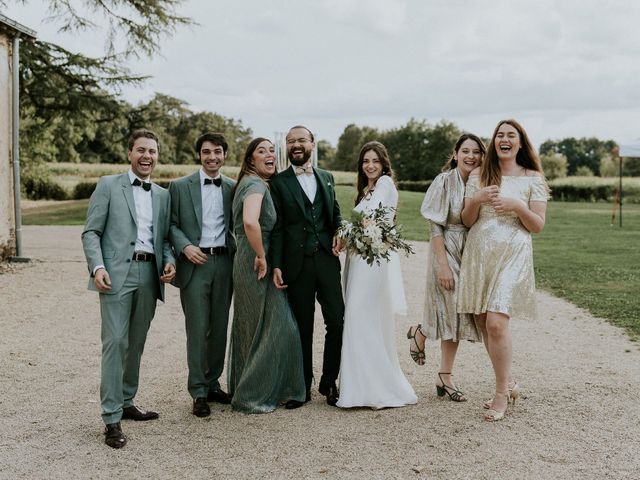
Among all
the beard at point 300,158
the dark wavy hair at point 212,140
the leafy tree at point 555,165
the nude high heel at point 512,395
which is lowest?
the nude high heel at point 512,395

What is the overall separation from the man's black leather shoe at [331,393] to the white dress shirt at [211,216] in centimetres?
151

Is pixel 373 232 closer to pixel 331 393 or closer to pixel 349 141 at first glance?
pixel 331 393

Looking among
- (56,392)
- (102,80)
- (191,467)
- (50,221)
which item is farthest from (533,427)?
(50,221)

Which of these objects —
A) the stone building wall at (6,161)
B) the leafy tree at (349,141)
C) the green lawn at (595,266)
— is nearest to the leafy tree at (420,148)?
the leafy tree at (349,141)

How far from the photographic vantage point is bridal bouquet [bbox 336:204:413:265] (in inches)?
221

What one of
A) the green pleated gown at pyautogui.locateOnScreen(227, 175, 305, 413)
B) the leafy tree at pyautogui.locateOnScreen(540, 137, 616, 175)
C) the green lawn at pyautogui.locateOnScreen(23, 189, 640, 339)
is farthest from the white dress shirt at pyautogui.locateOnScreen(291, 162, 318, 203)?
the leafy tree at pyautogui.locateOnScreen(540, 137, 616, 175)

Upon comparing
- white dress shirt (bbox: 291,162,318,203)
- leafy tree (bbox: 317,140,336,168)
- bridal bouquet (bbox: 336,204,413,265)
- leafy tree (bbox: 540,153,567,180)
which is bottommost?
bridal bouquet (bbox: 336,204,413,265)

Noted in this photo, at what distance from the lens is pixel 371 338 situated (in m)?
5.82

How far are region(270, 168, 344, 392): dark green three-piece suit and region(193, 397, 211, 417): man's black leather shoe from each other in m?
0.89

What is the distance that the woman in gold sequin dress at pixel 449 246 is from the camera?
228 inches

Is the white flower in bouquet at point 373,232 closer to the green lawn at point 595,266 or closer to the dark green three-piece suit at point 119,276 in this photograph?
the dark green three-piece suit at point 119,276

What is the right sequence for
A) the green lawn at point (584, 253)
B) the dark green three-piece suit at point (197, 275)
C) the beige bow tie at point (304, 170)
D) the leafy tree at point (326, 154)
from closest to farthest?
the dark green three-piece suit at point (197, 275), the beige bow tie at point (304, 170), the green lawn at point (584, 253), the leafy tree at point (326, 154)

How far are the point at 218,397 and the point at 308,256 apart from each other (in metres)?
1.46

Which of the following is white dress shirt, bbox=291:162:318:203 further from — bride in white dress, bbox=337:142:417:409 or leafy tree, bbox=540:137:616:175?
leafy tree, bbox=540:137:616:175
